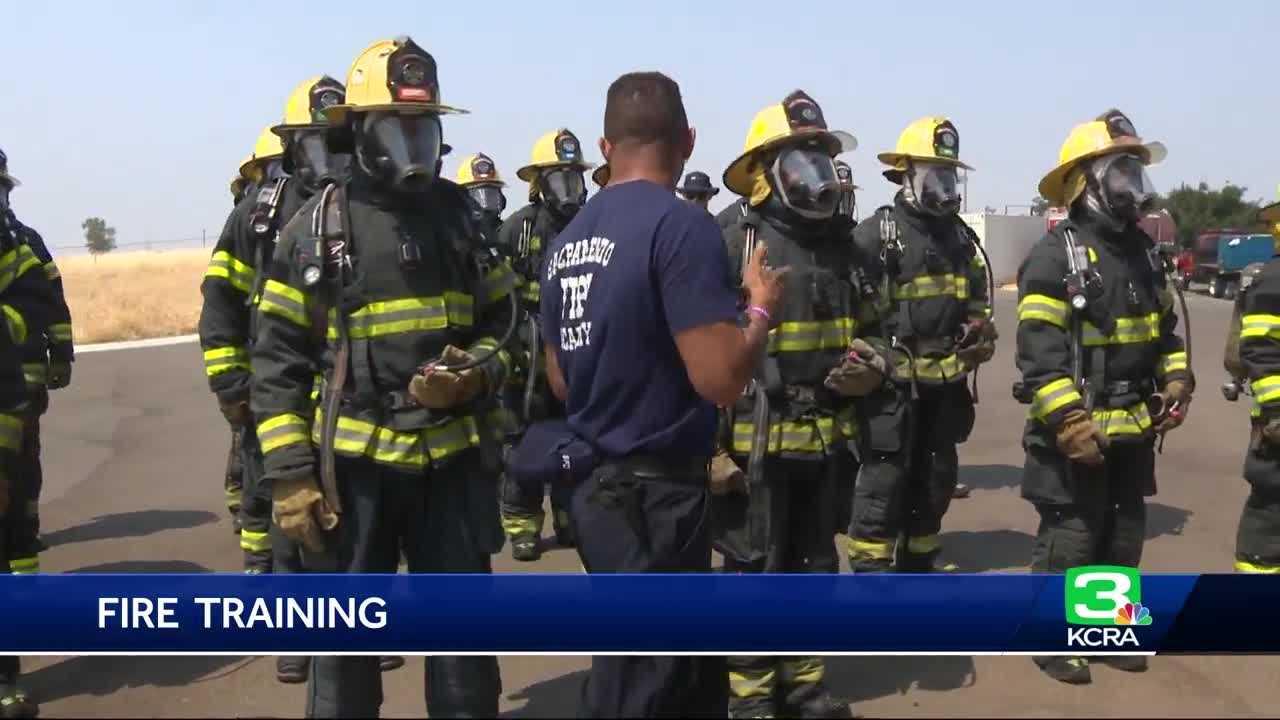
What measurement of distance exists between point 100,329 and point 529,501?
21.4m

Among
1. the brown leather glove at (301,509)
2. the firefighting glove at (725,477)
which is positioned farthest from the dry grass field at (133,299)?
the brown leather glove at (301,509)

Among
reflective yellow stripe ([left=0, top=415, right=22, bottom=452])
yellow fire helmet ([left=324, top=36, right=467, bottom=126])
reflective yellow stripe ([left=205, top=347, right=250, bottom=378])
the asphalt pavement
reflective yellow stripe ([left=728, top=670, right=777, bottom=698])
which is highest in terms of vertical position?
yellow fire helmet ([left=324, top=36, right=467, bottom=126])

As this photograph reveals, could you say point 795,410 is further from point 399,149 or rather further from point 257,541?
point 257,541

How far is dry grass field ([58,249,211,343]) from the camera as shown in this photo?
2630 centimetres

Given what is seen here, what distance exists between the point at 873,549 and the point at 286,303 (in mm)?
3566

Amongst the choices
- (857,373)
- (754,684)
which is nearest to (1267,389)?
(857,373)

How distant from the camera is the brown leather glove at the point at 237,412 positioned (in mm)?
5973

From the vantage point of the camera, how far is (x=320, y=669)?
3.89 m

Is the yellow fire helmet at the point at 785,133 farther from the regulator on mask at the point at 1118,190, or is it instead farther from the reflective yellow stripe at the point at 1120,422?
the reflective yellow stripe at the point at 1120,422

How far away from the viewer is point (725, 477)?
4809 mm

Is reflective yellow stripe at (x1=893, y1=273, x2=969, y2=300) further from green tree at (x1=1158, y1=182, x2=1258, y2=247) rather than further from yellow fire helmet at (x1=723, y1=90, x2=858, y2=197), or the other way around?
green tree at (x1=1158, y1=182, x2=1258, y2=247)

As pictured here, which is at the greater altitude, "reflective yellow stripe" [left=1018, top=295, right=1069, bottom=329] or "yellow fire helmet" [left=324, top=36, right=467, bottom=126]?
"yellow fire helmet" [left=324, top=36, right=467, bottom=126]

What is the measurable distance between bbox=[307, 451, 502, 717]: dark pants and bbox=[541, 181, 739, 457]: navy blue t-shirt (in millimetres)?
905

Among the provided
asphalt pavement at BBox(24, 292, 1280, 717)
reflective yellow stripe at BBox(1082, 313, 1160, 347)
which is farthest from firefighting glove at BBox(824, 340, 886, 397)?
asphalt pavement at BBox(24, 292, 1280, 717)
